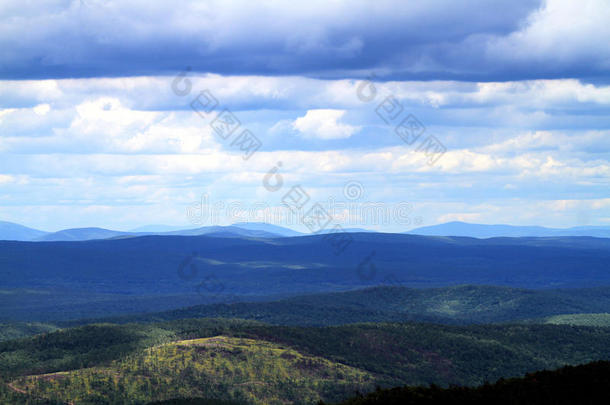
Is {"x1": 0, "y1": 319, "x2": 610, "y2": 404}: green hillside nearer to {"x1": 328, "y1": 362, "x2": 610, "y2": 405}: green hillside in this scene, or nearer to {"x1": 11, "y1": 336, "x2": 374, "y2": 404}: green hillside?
{"x1": 11, "y1": 336, "x2": 374, "y2": 404}: green hillside

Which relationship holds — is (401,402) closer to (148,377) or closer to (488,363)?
(148,377)

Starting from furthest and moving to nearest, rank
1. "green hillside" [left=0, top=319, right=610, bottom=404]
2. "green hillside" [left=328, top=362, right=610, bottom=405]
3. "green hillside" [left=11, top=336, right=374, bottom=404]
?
"green hillside" [left=0, top=319, right=610, bottom=404]
"green hillside" [left=11, top=336, right=374, bottom=404]
"green hillside" [left=328, top=362, right=610, bottom=405]

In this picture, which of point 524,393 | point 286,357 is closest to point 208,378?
point 286,357

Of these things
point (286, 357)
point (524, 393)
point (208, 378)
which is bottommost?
point (208, 378)

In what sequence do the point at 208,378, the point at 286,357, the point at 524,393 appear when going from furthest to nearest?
the point at 286,357, the point at 208,378, the point at 524,393

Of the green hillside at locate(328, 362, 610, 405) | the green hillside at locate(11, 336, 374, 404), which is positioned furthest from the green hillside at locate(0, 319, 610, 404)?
→ the green hillside at locate(328, 362, 610, 405)

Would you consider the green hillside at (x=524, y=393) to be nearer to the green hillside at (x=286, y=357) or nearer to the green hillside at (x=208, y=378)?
the green hillside at (x=208, y=378)

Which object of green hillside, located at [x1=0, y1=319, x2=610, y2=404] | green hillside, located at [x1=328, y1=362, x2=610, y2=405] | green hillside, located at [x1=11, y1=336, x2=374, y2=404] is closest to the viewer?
green hillside, located at [x1=328, y1=362, x2=610, y2=405]

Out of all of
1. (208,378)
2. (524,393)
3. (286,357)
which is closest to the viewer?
(524,393)

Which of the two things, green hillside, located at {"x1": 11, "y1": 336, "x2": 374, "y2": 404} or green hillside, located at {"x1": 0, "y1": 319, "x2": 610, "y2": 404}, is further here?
green hillside, located at {"x1": 0, "y1": 319, "x2": 610, "y2": 404}

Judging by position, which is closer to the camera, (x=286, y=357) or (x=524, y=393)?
(x=524, y=393)

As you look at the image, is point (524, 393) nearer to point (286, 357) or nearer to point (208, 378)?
point (208, 378)

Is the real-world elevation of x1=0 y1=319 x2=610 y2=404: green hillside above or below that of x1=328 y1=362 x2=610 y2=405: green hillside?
below
